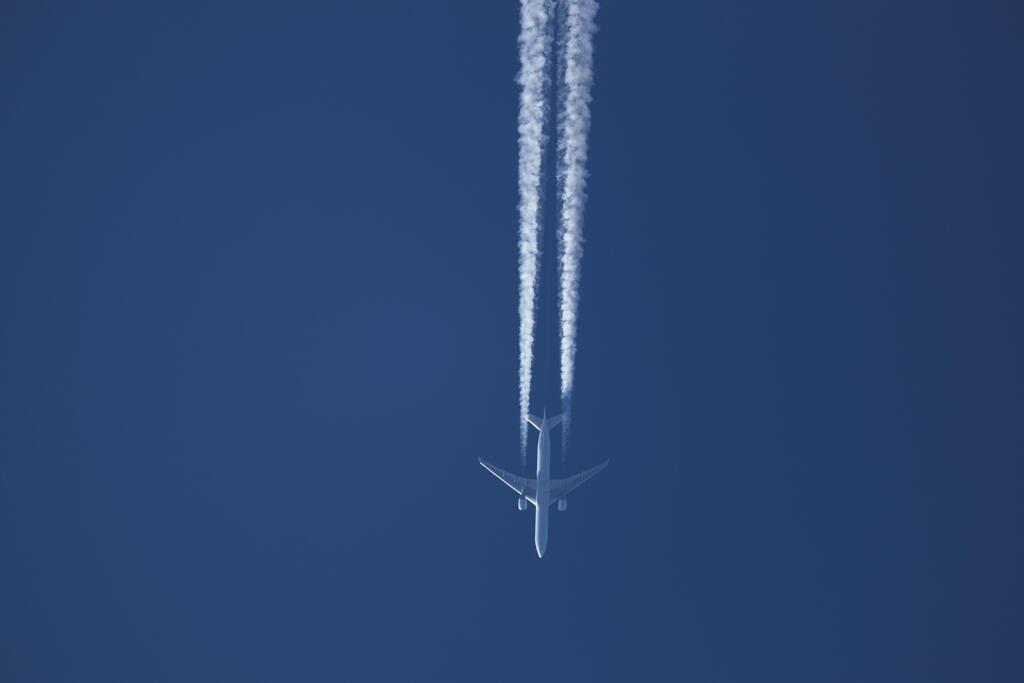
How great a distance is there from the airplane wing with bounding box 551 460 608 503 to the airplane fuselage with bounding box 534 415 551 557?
28.9 inches

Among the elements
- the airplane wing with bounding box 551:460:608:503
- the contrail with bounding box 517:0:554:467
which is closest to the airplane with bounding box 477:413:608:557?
the airplane wing with bounding box 551:460:608:503

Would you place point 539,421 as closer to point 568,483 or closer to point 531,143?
point 568,483

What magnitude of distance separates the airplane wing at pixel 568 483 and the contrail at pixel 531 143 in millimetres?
3487

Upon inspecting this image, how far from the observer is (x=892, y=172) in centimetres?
3856

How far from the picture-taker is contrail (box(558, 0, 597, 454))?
1139 inches

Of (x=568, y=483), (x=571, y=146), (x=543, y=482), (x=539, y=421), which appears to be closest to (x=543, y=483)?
(x=543, y=482)

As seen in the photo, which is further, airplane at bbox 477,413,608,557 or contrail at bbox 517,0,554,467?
airplane at bbox 477,413,608,557

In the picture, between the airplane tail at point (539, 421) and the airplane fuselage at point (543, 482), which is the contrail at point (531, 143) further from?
the airplane fuselage at point (543, 482)

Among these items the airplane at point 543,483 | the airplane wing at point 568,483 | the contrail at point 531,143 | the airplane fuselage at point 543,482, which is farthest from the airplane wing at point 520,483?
the contrail at point 531,143

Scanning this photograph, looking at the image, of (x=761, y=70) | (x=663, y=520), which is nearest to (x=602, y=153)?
(x=761, y=70)

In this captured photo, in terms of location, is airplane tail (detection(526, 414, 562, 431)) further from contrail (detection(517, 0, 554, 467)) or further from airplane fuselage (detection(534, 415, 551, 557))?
contrail (detection(517, 0, 554, 467))

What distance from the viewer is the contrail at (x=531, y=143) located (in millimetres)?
29047

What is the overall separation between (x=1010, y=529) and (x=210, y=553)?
35920 mm

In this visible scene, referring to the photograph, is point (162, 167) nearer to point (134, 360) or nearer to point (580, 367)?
point (134, 360)
